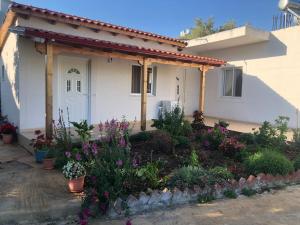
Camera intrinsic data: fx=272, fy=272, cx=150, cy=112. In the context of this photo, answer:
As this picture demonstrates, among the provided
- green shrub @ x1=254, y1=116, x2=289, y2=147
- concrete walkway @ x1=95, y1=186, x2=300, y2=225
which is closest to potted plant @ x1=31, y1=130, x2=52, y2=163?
concrete walkway @ x1=95, y1=186, x2=300, y2=225

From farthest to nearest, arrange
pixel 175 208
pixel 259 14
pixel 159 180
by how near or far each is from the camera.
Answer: pixel 259 14 → pixel 159 180 → pixel 175 208

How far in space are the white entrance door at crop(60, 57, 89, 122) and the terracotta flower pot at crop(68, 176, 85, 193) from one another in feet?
14.8

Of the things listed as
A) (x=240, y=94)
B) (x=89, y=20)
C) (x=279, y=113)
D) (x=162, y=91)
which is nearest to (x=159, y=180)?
(x=89, y=20)

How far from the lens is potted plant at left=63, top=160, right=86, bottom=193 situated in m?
4.05

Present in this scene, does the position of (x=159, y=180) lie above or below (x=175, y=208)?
above

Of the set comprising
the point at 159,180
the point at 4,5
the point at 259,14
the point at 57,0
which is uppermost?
the point at 259,14

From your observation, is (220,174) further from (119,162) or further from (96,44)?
(96,44)

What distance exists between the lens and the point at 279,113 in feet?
35.1

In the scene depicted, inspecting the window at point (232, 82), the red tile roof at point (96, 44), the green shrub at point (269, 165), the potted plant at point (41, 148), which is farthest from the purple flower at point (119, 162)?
the window at point (232, 82)

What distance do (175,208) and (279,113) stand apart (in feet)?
27.2

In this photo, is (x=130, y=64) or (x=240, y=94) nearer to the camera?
(x=130, y=64)

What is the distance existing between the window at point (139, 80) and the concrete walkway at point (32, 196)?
5.61 metres

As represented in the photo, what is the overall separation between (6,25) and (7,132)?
3.41 metres

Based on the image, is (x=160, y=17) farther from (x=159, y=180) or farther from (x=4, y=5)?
(x=159, y=180)
